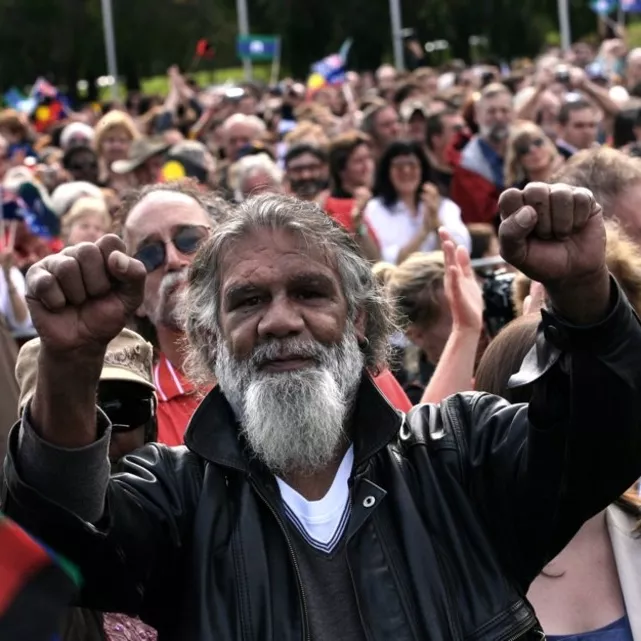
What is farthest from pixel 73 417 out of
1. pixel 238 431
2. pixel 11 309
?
pixel 11 309

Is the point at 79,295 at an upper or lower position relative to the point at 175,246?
Result: upper

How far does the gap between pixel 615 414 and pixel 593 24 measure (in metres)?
44.3

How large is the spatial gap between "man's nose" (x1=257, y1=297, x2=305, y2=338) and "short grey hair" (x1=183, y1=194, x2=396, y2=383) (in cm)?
17

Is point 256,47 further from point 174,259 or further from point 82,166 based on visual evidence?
point 174,259

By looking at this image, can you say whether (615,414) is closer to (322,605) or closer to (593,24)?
(322,605)

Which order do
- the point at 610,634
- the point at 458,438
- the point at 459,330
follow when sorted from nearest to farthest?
the point at 458,438 < the point at 610,634 < the point at 459,330

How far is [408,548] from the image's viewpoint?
2.63 meters

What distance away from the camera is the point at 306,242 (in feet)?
9.77

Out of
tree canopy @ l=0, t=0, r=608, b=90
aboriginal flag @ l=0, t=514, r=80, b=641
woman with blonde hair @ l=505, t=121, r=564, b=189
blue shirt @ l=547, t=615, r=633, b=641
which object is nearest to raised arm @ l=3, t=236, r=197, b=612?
aboriginal flag @ l=0, t=514, r=80, b=641

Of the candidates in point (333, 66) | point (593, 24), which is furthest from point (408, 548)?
point (593, 24)

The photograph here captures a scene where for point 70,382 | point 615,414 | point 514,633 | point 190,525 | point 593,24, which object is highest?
point 70,382

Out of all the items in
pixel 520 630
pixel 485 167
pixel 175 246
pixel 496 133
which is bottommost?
pixel 485 167

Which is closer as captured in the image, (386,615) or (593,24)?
(386,615)

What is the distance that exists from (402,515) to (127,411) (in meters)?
1.10
